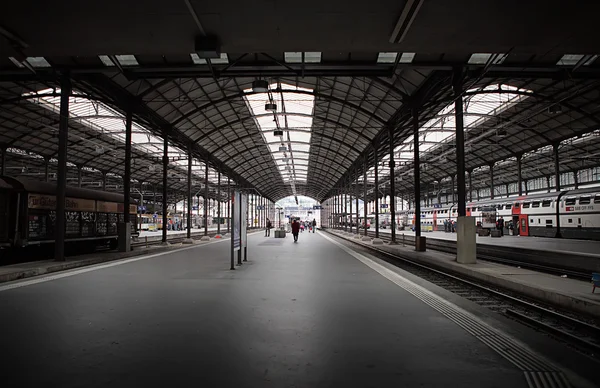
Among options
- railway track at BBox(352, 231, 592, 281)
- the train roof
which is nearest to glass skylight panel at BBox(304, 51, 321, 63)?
railway track at BBox(352, 231, 592, 281)

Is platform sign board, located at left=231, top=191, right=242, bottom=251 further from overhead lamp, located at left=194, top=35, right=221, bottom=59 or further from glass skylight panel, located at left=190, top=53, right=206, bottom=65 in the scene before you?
glass skylight panel, located at left=190, top=53, right=206, bottom=65

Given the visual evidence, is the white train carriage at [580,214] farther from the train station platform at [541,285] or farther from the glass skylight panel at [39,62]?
the glass skylight panel at [39,62]

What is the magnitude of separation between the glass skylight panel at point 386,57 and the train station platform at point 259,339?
917 cm

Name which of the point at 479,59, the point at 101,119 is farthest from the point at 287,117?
the point at 479,59

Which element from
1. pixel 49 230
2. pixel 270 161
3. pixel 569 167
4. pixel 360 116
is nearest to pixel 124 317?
pixel 49 230

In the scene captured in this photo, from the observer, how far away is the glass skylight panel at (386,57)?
13.6m

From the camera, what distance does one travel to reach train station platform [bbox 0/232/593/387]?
11.7 ft

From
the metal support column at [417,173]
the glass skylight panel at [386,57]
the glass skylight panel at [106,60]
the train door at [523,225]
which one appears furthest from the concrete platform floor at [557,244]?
the glass skylight panel at [106,60]

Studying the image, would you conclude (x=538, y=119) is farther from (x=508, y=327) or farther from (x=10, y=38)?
(x=10, y=38)

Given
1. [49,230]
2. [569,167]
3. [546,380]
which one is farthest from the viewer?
[569,167]

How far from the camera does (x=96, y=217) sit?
59.6 feet

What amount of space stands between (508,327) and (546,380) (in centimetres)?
184

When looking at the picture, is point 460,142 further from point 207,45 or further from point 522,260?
point 207,45

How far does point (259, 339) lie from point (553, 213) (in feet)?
104
